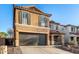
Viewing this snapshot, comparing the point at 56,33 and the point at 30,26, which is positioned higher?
the point at 30,26

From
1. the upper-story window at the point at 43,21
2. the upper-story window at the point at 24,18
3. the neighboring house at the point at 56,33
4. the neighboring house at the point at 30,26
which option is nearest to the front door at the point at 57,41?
the neighboring house at the point at 56,33

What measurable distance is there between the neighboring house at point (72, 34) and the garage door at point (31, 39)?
332 millimetres

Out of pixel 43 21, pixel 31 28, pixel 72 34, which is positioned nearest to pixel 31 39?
pixel 31 28

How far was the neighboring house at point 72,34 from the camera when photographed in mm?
3887

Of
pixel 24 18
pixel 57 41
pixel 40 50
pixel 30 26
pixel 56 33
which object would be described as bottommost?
pixel 40 50

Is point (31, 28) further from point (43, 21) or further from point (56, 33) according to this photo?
point (56, 33)

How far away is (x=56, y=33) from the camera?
392 cm

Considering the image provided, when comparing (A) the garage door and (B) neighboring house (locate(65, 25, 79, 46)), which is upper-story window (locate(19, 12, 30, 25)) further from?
(B) neighboring house (locate(65, 25, 79, 46))

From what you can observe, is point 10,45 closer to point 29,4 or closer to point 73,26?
point 29,4

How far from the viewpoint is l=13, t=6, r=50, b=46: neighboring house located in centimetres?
388

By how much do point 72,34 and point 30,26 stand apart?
62 centimetres

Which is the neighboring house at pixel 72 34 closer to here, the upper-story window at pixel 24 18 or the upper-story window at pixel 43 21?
the upper-story window at pixel 43 21
